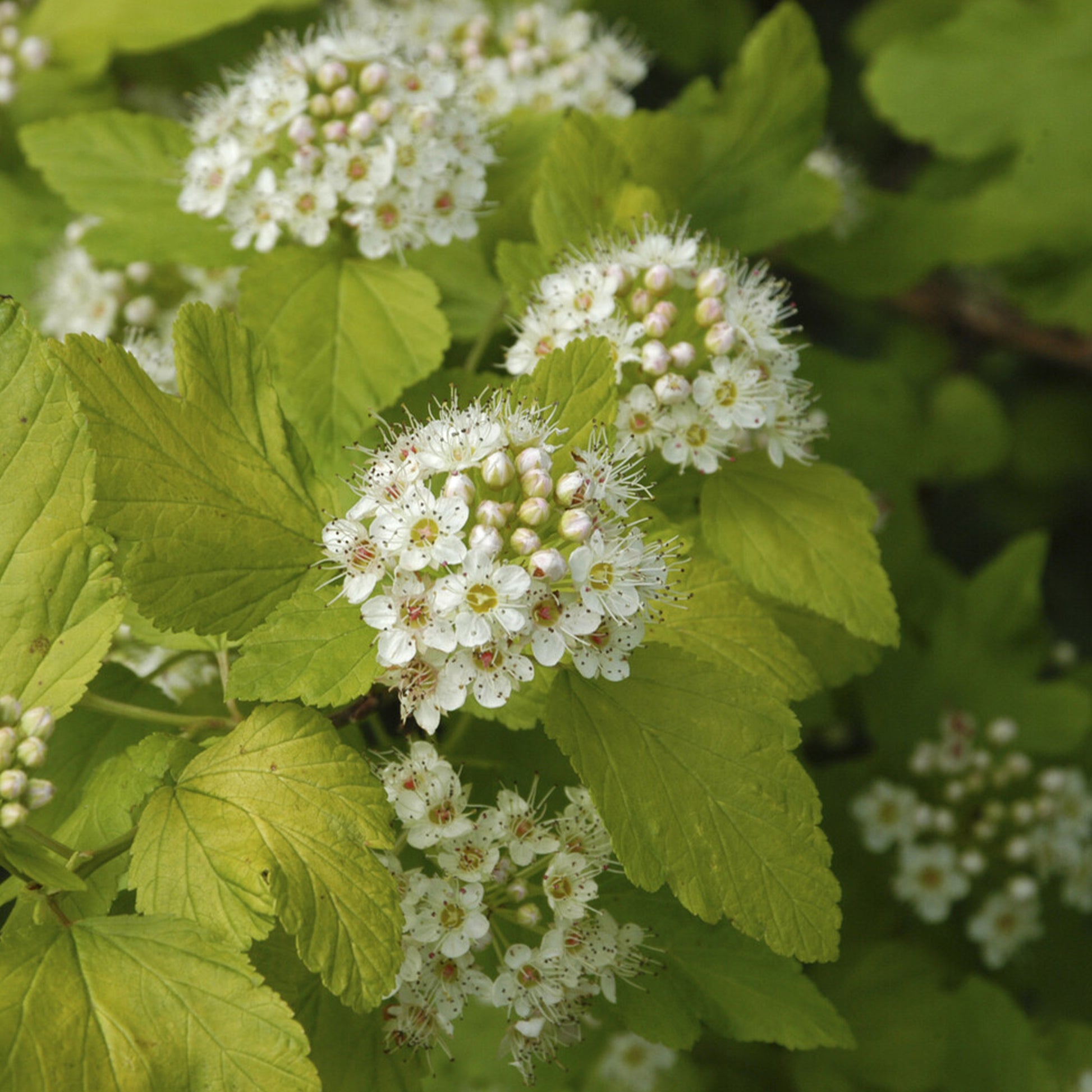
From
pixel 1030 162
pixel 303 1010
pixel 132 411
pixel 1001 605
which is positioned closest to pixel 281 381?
pixel 132 411

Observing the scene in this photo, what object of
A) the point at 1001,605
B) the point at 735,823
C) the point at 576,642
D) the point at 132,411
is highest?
the point at 132,411

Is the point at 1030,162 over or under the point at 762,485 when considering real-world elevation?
under

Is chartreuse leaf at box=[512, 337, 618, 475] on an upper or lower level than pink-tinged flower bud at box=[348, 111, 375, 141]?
lower

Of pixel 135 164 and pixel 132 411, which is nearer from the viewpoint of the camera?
pixel 132 411

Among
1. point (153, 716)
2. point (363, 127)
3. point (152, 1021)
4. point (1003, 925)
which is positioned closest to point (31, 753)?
point (153, 716)

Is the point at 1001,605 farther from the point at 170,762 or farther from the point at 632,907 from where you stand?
the point at 170,762

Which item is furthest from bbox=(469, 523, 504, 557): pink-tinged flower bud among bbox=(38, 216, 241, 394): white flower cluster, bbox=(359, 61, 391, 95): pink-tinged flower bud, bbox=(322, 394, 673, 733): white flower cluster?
bbox=(38, 216, 241, 394): white flower cluster

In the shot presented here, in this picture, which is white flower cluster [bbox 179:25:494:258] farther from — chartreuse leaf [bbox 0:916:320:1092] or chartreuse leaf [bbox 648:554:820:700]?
chartreuse leaf [bbox 0:916:320:1092]
